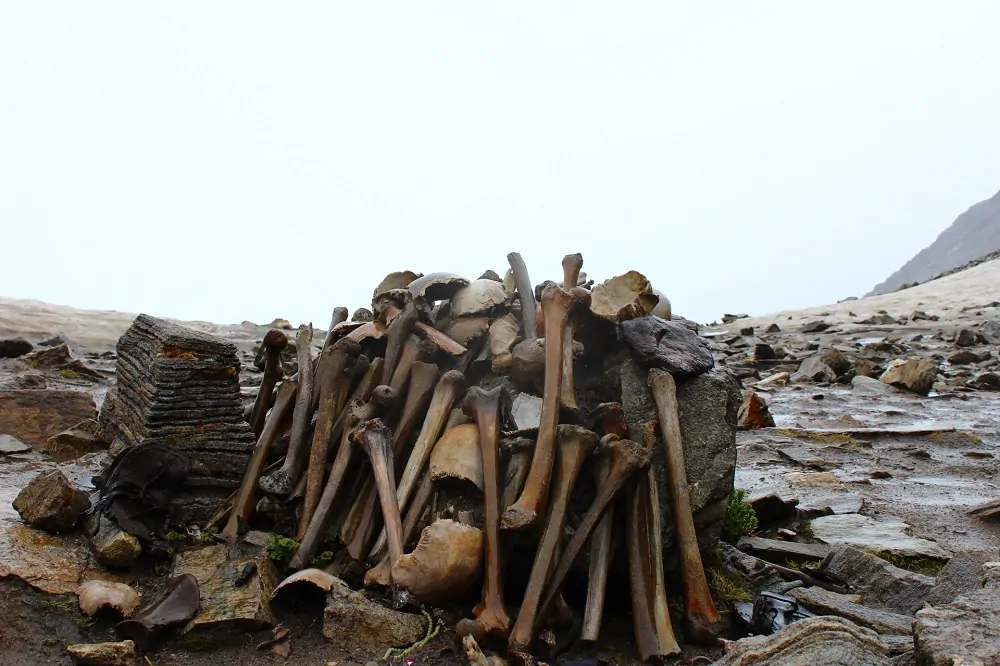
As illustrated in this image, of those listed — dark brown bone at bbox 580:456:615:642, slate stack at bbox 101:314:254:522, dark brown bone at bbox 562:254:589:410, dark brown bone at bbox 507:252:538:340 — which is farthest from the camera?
dark brown bone at bbox 507:252:538:340

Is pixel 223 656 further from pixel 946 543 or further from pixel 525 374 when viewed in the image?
pixel 946 543

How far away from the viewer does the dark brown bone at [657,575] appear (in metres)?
2.81

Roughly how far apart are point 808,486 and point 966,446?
204cm

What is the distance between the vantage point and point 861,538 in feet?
14.2

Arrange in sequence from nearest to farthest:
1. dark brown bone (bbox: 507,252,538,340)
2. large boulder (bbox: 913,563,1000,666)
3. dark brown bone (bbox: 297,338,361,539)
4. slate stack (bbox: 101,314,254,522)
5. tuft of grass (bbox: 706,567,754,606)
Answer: large boulder (bbox: 913,563,1000,666)
tuft of grass (bbox: 706,567,754,606)
dark brown bone (bbox: 297,338,361,539)
slate stack (bbox: 101,314,254,522)
dark brown bone (bbox: 507,252,538,340)

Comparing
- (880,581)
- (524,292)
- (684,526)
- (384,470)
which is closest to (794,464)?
(880,581)

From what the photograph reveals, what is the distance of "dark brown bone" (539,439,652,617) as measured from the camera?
9.43 ft

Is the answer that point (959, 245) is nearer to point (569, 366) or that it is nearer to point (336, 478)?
point (569, 366)

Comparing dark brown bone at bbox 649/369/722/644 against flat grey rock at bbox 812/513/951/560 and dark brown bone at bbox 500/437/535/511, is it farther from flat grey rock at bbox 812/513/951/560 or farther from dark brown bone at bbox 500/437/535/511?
flat grey rock at bbox 812/513/951/560

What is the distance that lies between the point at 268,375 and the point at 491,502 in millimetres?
1983

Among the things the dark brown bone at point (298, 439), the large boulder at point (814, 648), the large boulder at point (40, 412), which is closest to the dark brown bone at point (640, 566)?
the large boulder at point (814, 648)

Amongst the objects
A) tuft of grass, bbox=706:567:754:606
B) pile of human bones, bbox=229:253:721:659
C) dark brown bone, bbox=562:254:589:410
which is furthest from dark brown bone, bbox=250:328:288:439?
tuft of grass, bbox=706:567:754:606

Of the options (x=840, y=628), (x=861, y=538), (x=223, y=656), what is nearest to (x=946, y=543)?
(x=861, y=538)

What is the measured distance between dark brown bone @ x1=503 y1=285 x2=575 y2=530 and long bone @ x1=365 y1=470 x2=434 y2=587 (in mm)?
484
